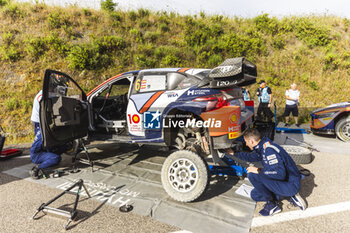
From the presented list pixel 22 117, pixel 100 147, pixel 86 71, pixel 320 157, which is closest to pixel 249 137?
pixel 320 157

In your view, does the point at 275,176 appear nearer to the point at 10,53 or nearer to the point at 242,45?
the point at 242,45

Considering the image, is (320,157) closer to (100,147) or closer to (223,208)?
(223,208)

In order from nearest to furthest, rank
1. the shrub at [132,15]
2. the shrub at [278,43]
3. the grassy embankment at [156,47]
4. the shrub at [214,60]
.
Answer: the grassy embankment at [156,47]
the shrub at [214,60]
the shrub at [278,43]
the shrub at [132,15]

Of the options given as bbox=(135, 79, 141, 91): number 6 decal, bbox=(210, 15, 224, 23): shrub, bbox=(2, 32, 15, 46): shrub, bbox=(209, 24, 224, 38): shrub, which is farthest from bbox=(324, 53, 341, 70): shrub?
bbox=(2, 32, 15, 46): shrub

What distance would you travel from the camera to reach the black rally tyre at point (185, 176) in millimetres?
2541

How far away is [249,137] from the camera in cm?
255

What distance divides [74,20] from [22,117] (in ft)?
21.6

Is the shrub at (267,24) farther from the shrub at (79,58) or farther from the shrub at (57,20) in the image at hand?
the shrub at (57,20)

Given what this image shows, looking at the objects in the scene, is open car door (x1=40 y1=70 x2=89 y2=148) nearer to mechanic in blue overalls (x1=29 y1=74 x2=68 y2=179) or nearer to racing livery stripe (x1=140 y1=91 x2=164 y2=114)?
mechanic in blue overalls (x1=29 y1=74 x2=68 y2=179)

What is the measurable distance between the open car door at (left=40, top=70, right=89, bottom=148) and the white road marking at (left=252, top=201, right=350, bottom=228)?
325cm

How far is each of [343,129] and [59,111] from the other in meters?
6.68

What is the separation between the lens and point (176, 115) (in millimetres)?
3258

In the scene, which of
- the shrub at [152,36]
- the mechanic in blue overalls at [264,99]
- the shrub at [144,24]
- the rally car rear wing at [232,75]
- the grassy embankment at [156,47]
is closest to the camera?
the rally car rear wing at [232,75]

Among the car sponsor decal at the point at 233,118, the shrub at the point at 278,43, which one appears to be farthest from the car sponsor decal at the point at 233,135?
the shrub at the point at 278,43
